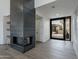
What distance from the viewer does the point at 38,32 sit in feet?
26.6

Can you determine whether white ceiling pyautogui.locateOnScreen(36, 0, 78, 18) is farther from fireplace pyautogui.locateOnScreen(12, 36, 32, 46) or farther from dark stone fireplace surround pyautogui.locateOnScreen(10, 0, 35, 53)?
fireplace pyautogui.locateOnScreen(12, 36, 32, 46)

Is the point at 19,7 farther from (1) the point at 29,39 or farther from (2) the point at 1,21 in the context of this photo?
(2) the point at 1,21

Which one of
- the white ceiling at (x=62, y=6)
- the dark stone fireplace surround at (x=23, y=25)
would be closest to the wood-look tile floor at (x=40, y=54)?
the dark stone fireplace surround at (x=23, y=25)

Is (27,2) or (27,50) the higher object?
(27,2)

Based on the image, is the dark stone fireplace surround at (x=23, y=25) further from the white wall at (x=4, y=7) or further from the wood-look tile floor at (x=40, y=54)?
the white wall at (x=4, y=7)

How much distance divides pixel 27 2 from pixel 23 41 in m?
2.22

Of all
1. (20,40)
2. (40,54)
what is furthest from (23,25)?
(40,54)

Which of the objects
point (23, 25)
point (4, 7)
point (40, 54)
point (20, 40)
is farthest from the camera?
point (4, 7)

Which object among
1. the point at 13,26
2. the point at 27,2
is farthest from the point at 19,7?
the point at 13,26

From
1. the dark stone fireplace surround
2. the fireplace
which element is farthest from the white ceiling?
the fireplace

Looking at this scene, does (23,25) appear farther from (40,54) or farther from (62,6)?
(62,6)

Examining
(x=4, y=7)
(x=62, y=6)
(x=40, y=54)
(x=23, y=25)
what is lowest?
(x=40, y=54)

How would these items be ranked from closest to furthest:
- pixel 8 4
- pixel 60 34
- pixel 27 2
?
pixel 27 2, pixel 8 4, pixel 60 34

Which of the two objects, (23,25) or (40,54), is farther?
(23,25)
